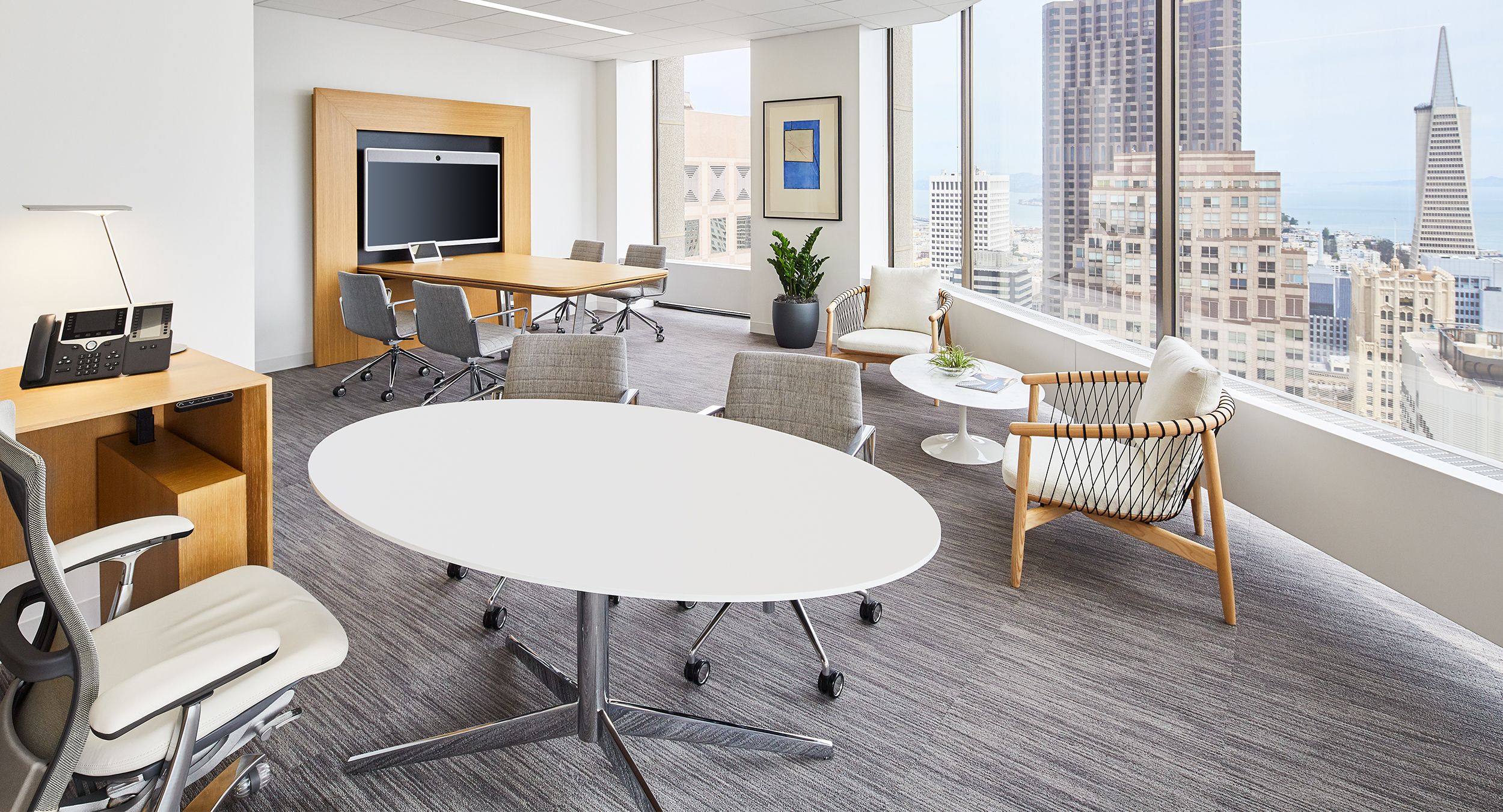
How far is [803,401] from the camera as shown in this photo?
9.48ft

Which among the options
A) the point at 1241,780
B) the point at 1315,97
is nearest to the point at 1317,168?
the point at 1315,97

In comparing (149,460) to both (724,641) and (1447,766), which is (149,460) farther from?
(1447,766)

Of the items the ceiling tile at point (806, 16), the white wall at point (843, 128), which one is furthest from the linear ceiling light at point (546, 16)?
the white wall at point (843, 128)

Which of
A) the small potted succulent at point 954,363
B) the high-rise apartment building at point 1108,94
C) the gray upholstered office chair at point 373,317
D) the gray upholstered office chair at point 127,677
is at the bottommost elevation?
the gray upholstered office chair at point 127,677

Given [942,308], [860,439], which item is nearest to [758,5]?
[942,308]

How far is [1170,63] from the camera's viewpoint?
13.6 ft

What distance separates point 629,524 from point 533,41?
7.11 metres

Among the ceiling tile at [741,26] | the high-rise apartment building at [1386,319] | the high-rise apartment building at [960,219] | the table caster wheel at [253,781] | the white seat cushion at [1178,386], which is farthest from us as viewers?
the ceiling tile at [741,26]

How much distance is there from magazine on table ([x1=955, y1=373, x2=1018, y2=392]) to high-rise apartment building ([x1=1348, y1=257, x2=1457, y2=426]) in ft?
4.74

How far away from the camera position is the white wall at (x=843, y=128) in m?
7.20

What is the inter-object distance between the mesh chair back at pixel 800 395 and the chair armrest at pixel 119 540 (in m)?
1.58

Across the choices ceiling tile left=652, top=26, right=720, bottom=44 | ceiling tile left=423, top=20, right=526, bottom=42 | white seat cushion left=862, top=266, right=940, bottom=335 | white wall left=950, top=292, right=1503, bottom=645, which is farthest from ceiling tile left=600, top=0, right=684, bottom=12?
white wall left=950, top=292, right=1503, bottom=645

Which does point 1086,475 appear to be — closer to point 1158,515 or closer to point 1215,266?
point 1158,515

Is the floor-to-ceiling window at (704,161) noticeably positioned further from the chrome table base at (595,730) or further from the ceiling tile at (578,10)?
the chrome table base at (595,730)
